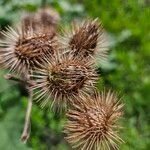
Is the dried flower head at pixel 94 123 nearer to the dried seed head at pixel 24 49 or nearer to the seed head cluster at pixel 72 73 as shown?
the seed head cluster at pixel 72 73

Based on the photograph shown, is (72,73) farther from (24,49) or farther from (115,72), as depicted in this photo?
(115,72)

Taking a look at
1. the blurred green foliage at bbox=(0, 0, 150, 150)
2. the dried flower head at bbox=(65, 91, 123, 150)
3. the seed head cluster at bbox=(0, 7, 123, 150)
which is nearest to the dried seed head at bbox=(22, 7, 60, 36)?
the seed head cluster at bbox=(0, 7, 123, 150)

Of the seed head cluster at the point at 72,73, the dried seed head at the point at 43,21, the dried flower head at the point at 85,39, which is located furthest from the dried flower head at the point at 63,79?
the dried seed head at the point at 43,21

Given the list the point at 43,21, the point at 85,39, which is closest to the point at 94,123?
the point at 85,39

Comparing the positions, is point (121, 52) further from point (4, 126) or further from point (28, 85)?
point (28, 85)

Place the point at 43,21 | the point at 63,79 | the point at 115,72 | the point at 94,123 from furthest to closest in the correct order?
the point at 115,72 < the point at 43,21 < the point at 63,79 < the point at 94,123

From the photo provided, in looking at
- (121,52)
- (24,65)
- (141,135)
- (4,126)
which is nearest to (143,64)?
(121,52)

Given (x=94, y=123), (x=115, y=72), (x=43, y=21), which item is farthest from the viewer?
(x=115, y=72)
